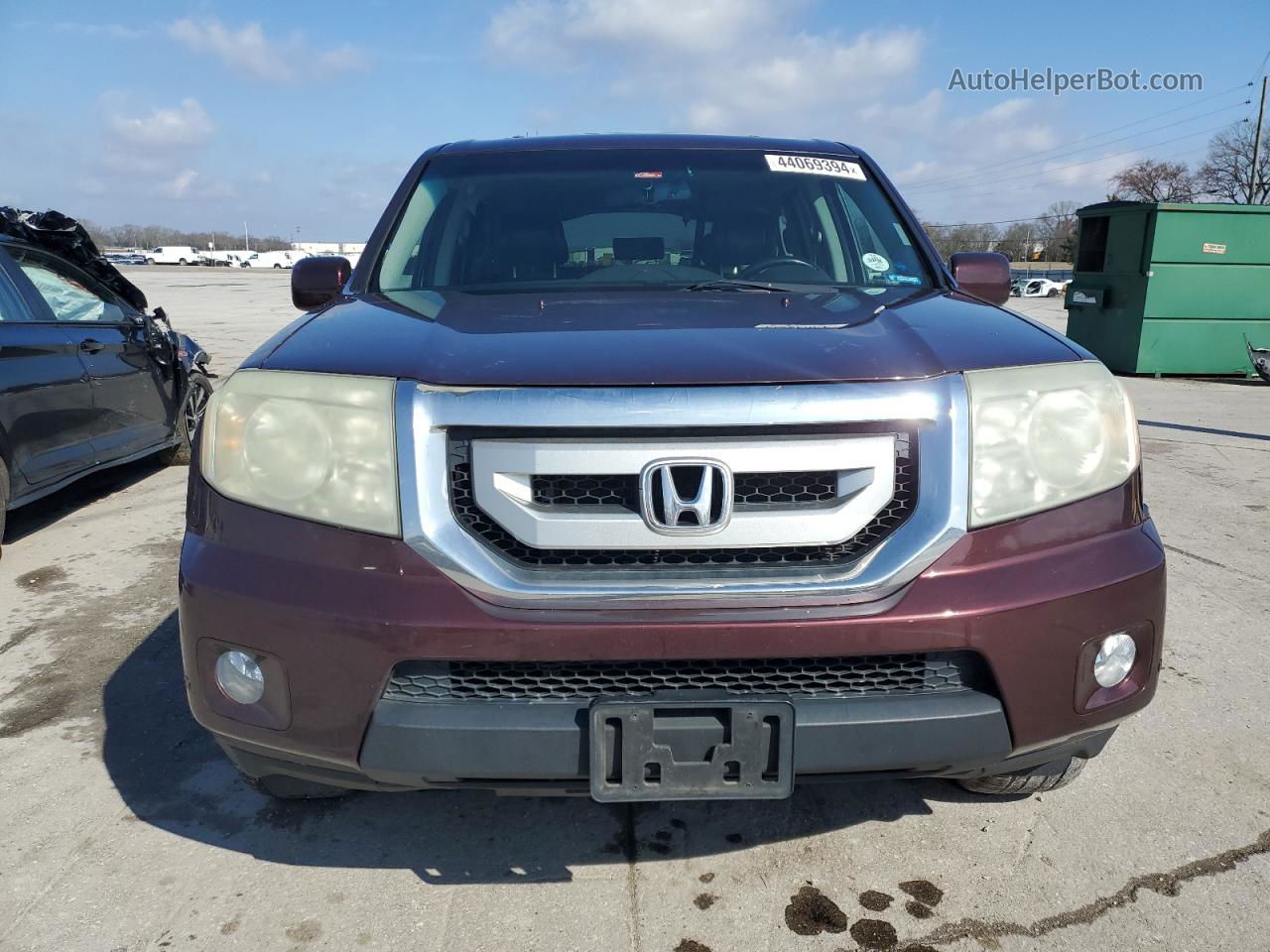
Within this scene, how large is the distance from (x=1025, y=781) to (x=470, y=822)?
4.53 ft

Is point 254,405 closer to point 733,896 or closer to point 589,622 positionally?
point 589,622

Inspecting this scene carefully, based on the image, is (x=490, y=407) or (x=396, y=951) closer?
(x=490, y=407)

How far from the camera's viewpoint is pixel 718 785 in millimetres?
1722

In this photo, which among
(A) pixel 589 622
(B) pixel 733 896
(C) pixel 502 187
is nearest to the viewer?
(A) pixel 589 622

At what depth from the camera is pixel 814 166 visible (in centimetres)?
309

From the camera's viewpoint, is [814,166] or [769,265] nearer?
[769,265]

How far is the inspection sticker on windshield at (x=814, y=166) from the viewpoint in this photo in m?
3.06

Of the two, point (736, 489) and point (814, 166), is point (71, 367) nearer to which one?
point (814, 166)

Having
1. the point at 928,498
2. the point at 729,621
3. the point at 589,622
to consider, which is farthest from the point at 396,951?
the point at 928,498

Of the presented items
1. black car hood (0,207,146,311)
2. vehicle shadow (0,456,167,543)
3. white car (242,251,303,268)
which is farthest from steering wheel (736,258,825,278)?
white car (242,251,303,268)

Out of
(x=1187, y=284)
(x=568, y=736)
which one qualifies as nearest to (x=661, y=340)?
(x=568, y=736)

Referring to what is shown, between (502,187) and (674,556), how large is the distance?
1732 millimetres

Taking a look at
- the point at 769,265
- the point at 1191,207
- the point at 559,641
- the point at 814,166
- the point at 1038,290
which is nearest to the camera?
the point at 559,641

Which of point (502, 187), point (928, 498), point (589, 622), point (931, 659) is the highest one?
point (502, 187)
